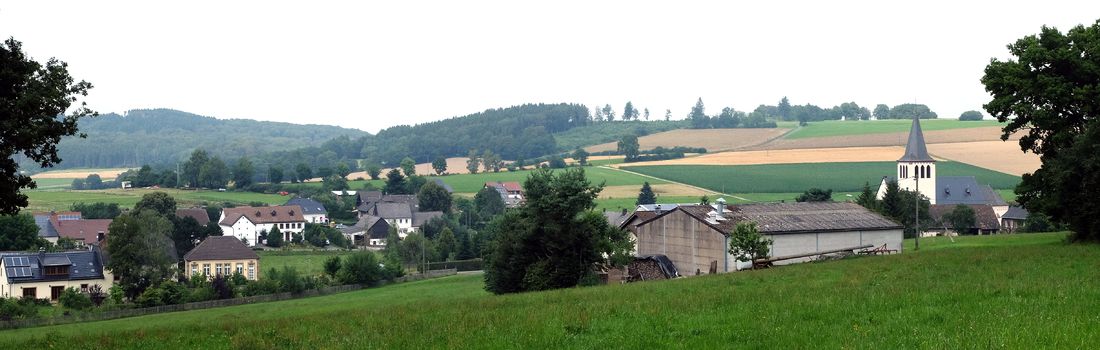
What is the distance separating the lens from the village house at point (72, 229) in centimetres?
10988

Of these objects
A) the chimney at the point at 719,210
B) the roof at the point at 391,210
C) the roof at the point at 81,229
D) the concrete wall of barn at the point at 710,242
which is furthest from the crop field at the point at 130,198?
the chimney at the point at 719,210

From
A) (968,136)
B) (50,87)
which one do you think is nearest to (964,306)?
(50,87)

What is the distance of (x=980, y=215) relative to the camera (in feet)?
377

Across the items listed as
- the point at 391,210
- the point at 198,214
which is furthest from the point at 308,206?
the point at 198,214

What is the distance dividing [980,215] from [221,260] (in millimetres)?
82424

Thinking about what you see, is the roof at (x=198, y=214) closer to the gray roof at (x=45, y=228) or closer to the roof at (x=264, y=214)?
the roof at (x=264, y=214)

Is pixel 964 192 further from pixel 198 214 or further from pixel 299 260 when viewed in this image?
pixel 198 214

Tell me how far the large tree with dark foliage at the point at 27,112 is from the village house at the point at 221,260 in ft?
227

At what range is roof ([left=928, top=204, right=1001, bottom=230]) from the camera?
11088 centimetres

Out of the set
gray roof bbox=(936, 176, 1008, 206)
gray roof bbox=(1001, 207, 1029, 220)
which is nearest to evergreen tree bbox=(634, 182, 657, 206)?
gray roof bbox=(936, 176, 1008, 206)

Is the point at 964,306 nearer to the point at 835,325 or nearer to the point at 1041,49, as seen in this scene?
the point at 835,325

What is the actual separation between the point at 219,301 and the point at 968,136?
134 metres

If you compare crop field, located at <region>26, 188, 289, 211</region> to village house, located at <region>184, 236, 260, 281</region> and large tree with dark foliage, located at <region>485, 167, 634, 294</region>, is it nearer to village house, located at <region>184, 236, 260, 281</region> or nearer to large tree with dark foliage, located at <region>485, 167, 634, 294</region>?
village house, located at <region>184, 236, 260, 281</region>

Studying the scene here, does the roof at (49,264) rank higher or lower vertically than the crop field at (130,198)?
lower
